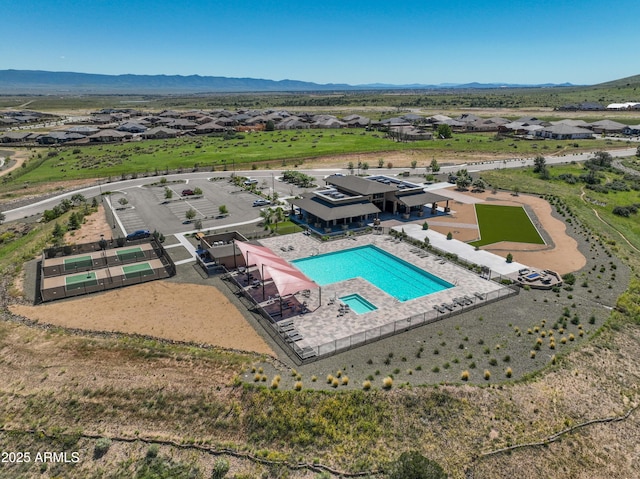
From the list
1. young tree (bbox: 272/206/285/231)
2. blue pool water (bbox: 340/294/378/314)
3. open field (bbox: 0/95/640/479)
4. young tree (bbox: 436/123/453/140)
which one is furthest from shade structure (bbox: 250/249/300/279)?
young tree (bbox: 436/123/453/140)

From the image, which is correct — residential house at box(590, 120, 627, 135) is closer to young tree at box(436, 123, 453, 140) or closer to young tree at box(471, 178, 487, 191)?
young tree at box(436, 123, 453, 140)

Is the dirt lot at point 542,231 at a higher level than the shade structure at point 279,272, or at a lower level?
lower

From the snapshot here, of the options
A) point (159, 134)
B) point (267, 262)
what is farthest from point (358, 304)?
point (159, 134)

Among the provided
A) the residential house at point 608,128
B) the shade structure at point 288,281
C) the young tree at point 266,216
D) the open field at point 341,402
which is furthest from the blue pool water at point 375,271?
the residential house at point 608,128

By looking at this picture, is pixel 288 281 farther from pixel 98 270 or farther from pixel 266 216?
pixel 266 216

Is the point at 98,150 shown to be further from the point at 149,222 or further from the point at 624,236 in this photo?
the point at 624,236

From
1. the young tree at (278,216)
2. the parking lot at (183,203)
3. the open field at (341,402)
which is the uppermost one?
the young tree at (278,216)

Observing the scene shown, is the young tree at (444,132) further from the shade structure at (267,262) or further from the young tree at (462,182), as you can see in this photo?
the shade structure at (267,262)
